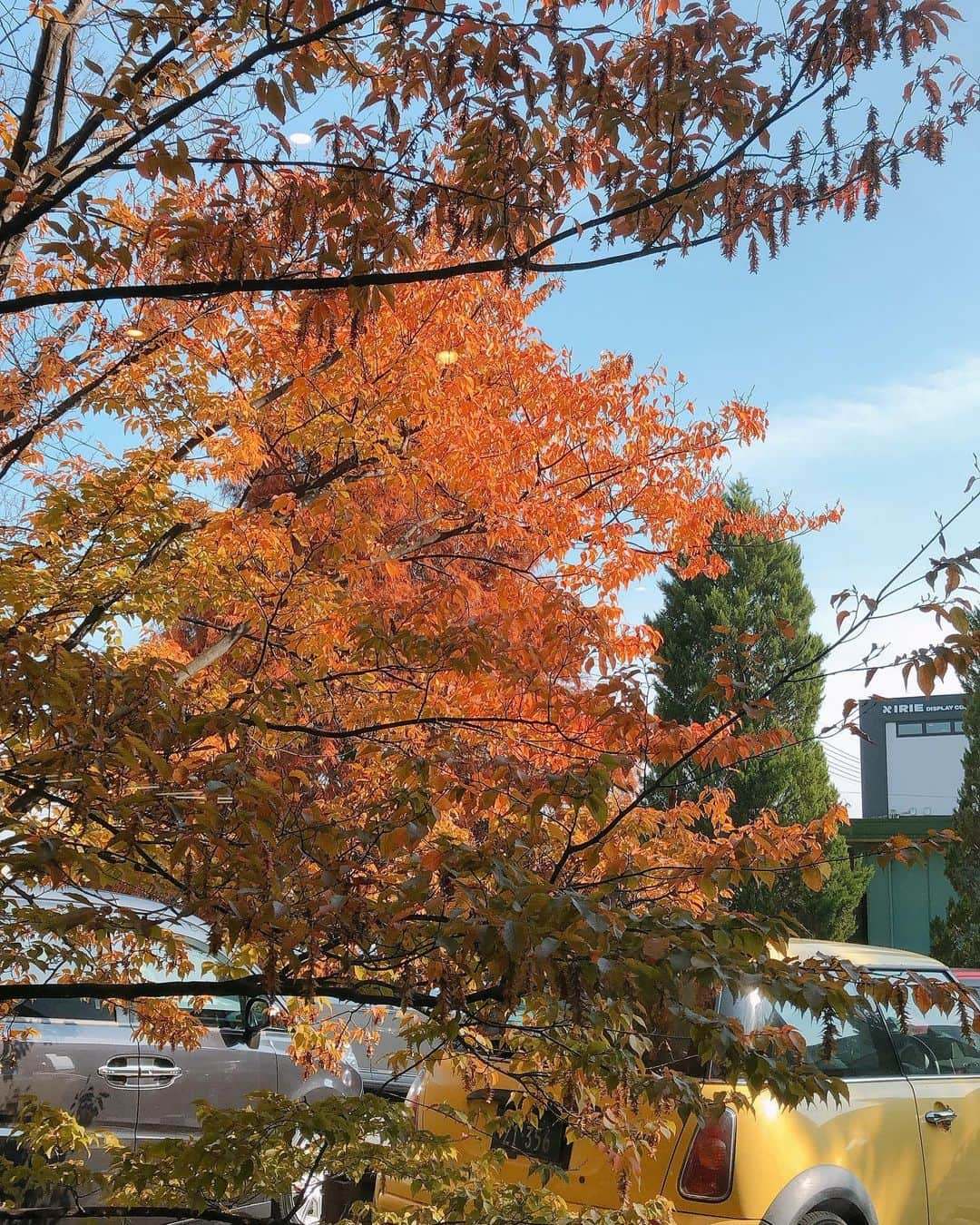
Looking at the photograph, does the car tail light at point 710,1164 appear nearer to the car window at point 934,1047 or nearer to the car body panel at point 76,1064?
the car window at point 934,1047

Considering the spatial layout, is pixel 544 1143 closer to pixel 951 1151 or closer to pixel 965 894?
pixel 951 1151

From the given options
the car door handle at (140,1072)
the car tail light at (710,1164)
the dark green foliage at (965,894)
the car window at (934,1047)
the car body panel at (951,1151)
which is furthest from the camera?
the dark green foliage at (965,894)

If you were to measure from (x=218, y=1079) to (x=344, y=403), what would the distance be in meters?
3.96

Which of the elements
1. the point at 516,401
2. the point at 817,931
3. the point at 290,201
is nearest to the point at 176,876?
the point at 290,201

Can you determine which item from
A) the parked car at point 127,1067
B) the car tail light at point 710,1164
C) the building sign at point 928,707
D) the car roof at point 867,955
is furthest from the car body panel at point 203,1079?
the building sign at point 928,707

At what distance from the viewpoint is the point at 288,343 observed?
240 inches

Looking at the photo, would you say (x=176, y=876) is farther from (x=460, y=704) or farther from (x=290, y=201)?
(x=460, y=704)

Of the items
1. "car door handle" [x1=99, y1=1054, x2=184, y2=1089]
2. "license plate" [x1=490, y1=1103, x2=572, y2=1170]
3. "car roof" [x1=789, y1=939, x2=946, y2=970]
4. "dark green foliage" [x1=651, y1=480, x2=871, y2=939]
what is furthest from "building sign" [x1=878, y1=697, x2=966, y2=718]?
"license plate" [x1=490, y1=1103, x2=572, y2=1170]

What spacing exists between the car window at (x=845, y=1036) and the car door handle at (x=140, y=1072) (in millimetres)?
2932

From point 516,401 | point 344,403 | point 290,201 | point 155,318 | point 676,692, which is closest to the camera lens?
point 290,201

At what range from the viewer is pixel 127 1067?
484 centimetres

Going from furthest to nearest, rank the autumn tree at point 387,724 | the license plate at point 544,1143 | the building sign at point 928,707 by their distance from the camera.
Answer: the building sign at point 928,707 < the license plate at point 544,1143 < the autumn tree at point 387,724

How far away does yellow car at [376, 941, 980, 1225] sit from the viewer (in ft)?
11.0

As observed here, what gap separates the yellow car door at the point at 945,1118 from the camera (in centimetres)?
399
